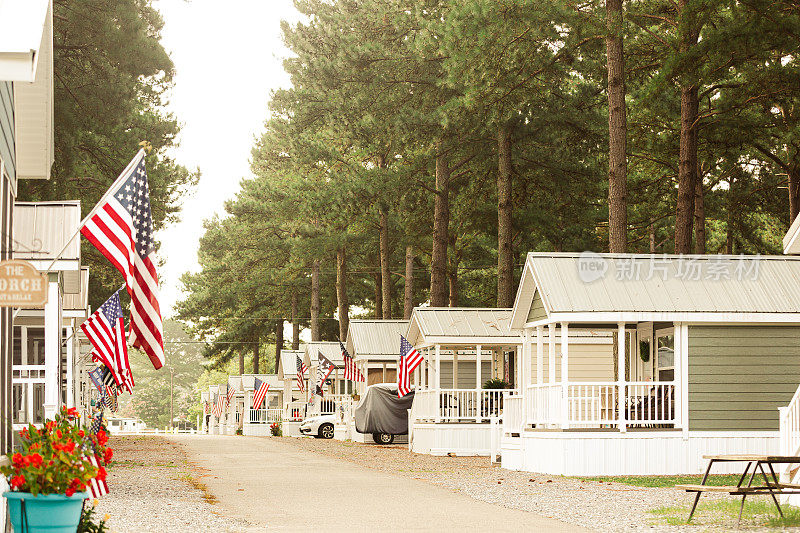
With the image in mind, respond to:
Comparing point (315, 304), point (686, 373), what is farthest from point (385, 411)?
point (315, 304)

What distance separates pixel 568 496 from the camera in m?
16.2

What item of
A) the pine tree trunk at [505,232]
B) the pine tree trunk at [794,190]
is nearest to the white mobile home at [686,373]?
the pine tree trunk at [505,232]

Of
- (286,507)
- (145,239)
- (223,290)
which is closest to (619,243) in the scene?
(286,507)

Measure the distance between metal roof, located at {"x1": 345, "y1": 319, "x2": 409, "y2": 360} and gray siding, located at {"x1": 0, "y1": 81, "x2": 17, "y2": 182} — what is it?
32.3 m

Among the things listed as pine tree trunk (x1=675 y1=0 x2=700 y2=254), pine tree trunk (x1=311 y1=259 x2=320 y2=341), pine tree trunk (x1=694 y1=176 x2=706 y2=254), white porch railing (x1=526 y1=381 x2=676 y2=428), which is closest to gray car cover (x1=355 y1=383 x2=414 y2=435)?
pine tree trunk (x1=694 y1=176 x2=706 y2=254)

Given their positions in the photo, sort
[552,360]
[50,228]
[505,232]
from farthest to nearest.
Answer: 1. [505,232]
2. [552,360]
3. [50,228]

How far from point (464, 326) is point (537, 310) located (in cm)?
929

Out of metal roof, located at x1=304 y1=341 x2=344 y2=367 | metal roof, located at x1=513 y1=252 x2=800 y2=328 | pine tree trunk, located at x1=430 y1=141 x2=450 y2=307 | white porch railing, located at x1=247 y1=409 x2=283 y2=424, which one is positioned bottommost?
white porch railing, located at x1=247 y1=409 x2=283 y2=424

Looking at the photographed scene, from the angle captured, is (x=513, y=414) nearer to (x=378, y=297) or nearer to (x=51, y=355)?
(x=51, y=355)

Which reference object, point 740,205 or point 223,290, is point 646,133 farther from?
point 223,290

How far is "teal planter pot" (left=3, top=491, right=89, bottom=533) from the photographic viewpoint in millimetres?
8516

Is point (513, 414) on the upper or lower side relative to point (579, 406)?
lower

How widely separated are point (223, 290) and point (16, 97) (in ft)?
196

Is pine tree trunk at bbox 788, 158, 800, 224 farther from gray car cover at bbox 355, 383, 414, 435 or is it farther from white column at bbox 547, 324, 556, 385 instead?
white column at bbox 547, 324, 556, 385
